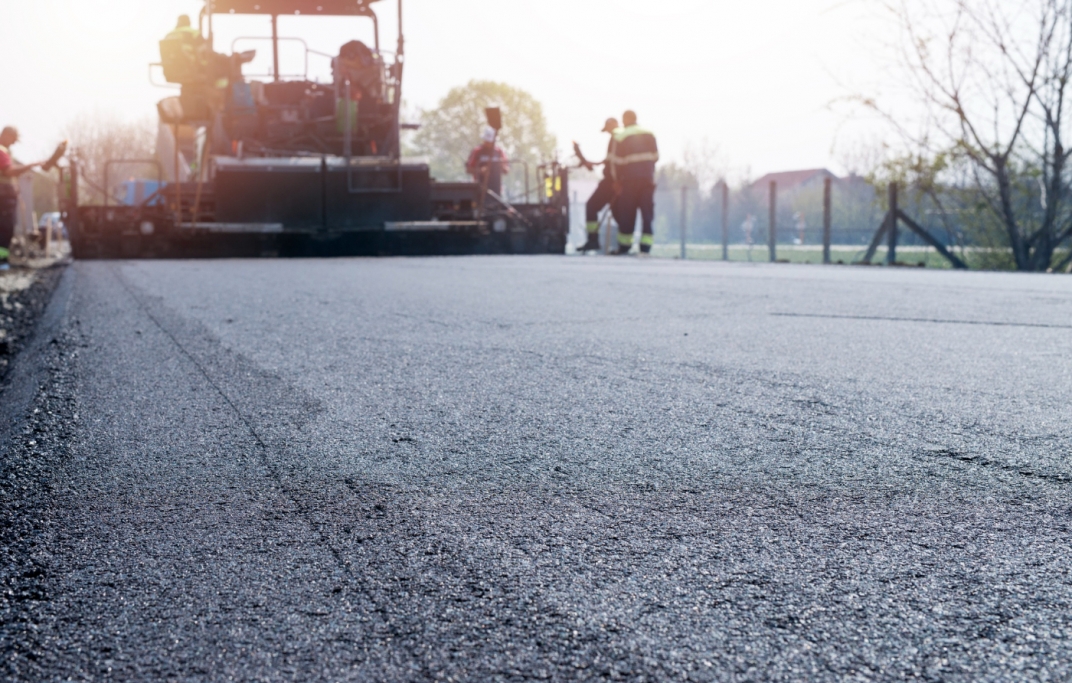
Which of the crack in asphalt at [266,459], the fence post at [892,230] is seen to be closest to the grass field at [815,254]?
the fence post at [892,230]

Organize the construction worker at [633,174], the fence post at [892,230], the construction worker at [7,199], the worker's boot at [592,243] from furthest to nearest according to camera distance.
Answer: the worker's boot at [592,243] → the construction worker at [633,174] → the fence post at [892,230] → the construction worker at [7,199]

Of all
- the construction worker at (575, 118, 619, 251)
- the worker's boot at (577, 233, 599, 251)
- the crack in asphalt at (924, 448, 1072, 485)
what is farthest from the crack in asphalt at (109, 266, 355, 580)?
the worker's boot at (577, 233, 599, 251)

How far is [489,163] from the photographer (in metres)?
16.3

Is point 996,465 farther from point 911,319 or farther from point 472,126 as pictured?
point 472,126

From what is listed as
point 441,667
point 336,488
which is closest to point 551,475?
point 336,488

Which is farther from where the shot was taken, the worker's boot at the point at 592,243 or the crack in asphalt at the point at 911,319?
the worker's boot at the point at 592,243

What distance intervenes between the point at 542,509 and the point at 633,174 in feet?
48.3

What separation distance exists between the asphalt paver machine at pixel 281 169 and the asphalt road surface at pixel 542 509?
9852mm

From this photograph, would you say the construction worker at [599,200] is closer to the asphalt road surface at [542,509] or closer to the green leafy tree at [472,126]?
the asphalt road surface at [542,509]

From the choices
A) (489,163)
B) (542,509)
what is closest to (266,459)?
(542,509)

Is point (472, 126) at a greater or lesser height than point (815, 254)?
greater

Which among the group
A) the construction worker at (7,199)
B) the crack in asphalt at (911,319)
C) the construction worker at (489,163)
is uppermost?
the construction worker at (489,163)

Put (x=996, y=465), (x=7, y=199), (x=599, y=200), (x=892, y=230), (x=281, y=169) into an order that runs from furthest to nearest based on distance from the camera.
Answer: (x=599, y=200), (x=892, y=230), (x=281, y=169), (x=7, y=199), (x=996, y=465)

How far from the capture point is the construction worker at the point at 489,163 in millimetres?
16750
